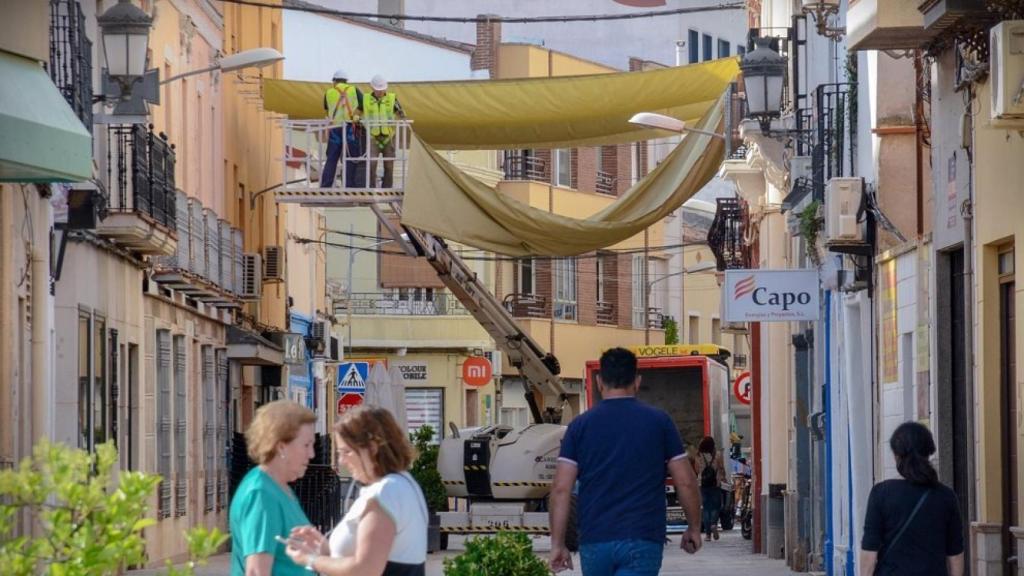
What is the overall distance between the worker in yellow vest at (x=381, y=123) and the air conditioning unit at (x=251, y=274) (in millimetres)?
6344

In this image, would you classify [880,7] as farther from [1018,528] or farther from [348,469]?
[348,469]

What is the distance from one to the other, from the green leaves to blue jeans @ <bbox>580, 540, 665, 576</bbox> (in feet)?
15.1

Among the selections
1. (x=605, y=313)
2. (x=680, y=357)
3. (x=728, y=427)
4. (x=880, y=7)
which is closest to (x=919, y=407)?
(x=880, y=7)

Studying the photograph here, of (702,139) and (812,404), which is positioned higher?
(702,139)

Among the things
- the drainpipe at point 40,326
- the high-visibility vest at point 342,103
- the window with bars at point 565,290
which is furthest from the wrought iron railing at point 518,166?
the drainpipe at point 40,326

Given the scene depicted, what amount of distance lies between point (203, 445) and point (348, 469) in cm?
2558

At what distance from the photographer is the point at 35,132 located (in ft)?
44.5

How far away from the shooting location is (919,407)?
18062mm

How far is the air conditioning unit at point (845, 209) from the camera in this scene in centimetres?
2006

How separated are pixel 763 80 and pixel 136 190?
6.80 meters

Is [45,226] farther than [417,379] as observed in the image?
No

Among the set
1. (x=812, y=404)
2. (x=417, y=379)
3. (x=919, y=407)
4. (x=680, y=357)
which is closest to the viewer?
(x=919, y=407)

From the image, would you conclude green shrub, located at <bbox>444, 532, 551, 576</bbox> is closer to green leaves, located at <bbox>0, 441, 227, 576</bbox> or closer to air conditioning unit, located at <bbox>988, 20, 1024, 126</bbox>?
air conditioning unit, located at <bbox>988, 20, 1024, 126</bbox>

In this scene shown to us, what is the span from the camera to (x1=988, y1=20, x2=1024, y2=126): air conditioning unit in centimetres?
1298
